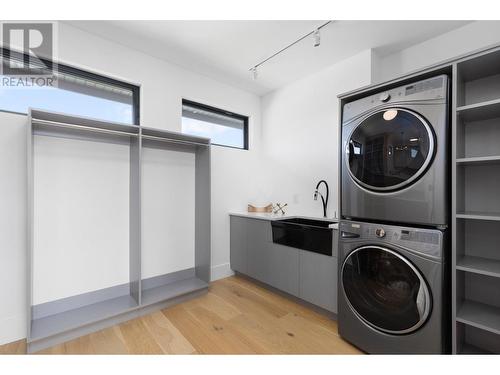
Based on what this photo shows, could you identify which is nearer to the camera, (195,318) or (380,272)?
(380,272)

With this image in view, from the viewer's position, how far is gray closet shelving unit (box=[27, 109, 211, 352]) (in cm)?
184

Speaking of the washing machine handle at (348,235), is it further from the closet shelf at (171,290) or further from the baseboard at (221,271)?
the baseboard at (221,271)

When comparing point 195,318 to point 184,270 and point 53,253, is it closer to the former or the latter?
point 184,270

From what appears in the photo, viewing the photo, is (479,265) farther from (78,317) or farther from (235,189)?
(78,317)

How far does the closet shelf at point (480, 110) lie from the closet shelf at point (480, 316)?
4.01 ft

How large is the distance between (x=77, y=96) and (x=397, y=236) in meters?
2.99

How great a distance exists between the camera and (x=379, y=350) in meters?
1.63

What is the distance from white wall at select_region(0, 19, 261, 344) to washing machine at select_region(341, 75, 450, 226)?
70.8 inches

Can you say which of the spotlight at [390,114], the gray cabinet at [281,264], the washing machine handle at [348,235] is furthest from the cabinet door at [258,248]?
the spotlight at [390,114]

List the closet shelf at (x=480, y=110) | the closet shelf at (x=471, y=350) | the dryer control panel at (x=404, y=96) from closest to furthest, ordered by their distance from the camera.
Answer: the closet shelf at (x=480, y=110)
the dryer control panel at (x=404, y=96)
the closet shelf at (x=471, y=350)

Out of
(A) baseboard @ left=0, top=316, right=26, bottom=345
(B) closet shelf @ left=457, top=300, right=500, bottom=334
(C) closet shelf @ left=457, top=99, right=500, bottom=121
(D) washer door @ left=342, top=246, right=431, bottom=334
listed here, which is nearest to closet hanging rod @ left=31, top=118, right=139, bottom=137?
(A) baseboard @ left=0, top=316, right=26, bottom=345

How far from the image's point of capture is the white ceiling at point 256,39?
213 centimetres

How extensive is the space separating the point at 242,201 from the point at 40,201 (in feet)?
7.29

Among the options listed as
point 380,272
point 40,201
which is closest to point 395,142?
point 380,272
